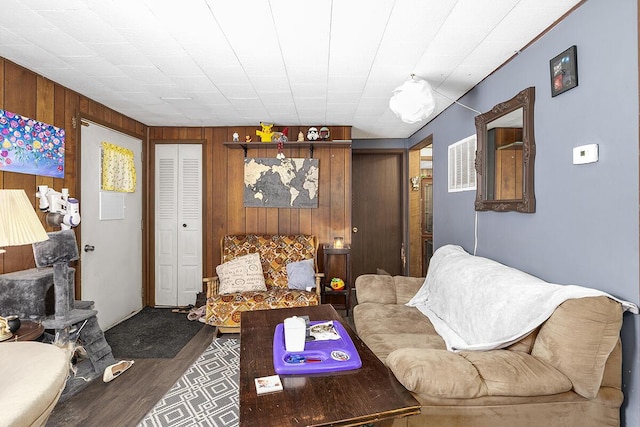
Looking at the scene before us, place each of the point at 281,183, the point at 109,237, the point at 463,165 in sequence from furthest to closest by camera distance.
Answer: the point at 281,183, the point at 109,237, the point at 463,165

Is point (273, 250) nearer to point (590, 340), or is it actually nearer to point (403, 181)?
point (403, 181)

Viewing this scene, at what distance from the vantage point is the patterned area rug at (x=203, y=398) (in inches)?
78.4

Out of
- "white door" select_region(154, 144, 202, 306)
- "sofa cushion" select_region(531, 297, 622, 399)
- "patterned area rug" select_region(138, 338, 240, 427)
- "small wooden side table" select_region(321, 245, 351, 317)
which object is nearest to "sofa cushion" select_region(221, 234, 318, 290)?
"small wooden side table" select_region(321, 245, 351, 317)

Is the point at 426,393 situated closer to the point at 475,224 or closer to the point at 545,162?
the point at 545,162

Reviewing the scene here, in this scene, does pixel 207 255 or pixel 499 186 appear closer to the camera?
pixel 499 186

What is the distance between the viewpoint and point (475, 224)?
2.73 m

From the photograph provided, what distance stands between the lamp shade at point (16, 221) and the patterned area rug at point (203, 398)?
1.26 metres

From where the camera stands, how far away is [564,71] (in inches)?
67.5

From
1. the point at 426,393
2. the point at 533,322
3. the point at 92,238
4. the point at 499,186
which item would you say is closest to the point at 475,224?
the point at 499,186

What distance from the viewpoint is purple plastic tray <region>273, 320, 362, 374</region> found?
1445mm

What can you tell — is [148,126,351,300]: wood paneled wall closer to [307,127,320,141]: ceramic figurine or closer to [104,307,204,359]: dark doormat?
[307,127,320,141]: ceramic figurine

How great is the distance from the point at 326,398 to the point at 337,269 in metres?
3.03

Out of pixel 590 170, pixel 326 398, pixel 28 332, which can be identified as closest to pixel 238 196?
pixel 28 332

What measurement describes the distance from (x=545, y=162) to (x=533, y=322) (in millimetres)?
959
